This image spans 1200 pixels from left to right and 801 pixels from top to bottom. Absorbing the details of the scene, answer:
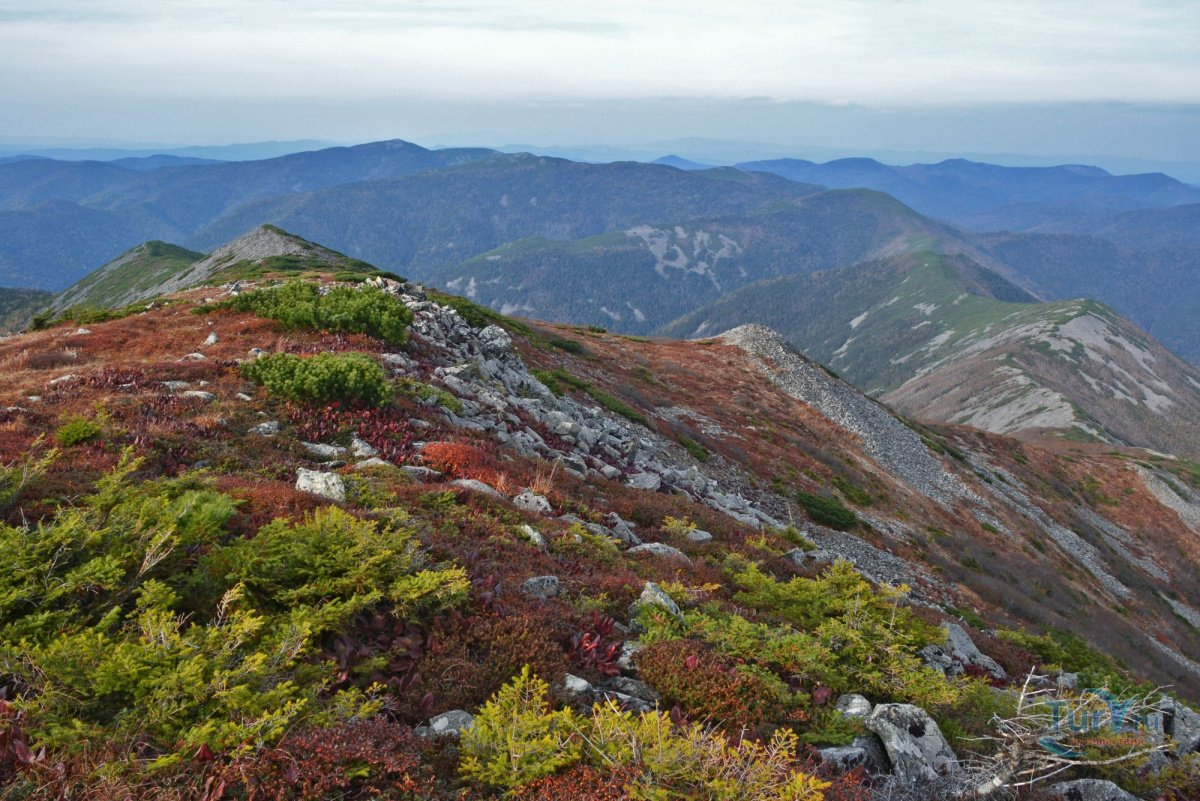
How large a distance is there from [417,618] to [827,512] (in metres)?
23.0

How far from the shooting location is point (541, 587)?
8.23 meters

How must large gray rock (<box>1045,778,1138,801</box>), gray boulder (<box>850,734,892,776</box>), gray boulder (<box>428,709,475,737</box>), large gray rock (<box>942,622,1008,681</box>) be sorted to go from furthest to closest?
1. large gray rock (<box>942,622,1008,681</box>)
2. large gray rock (<box>1045,778,1138,801</box>)
3. gray boulder (<box>850,734,892,776</box>)
4. gray boulder (<box>428,709,475,737</box>)

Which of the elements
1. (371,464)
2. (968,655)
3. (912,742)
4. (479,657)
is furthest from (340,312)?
(968,655)

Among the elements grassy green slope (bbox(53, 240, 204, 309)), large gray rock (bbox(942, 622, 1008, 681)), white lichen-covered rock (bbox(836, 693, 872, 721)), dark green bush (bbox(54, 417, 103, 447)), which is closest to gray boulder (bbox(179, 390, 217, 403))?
dark green bush (bbox(54, 417, 103, 447))

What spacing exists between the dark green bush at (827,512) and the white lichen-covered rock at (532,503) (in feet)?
56.9

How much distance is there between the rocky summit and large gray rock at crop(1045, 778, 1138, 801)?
0.02 metres

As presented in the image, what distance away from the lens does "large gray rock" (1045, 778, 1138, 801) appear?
6.62 meters

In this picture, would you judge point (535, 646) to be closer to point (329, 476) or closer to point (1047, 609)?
point (329, 476)

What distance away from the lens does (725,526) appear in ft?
51.0

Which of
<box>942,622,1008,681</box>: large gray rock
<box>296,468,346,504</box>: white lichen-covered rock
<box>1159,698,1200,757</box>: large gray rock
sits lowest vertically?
<box>942,622,1008,681</box>: large gray rock

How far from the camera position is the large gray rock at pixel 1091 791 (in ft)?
21.7

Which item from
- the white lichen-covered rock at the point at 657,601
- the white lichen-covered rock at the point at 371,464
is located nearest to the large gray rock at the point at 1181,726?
the white lichen-covered rock at the point at 657,601

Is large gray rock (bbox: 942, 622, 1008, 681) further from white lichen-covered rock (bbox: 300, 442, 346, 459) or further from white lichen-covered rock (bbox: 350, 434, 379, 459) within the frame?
white lichen-covered rock (bbox: 300, 442, 346, 459)

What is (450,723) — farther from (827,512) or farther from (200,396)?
(827,512)
